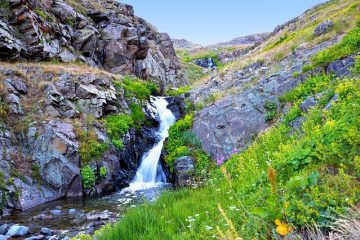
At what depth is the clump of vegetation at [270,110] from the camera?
13.8 m

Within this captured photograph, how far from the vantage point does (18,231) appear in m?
9.70

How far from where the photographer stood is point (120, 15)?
37.1 meters

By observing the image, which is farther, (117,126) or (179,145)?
(117,126)

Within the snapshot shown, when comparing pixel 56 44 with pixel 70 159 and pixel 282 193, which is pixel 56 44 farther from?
pixel 282 193

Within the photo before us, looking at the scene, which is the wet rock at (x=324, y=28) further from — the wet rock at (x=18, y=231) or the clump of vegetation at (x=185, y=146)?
the wet rock at (x=18, y=231)

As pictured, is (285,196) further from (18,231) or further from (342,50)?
(342,50)

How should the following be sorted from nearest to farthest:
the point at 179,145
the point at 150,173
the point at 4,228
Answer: the point at 4,228 → the point at 179,145 → the point at 150,173

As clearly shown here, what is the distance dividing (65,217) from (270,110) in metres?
8.81

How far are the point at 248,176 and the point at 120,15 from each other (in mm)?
34132

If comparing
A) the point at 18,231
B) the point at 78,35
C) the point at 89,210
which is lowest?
the point at 89,210

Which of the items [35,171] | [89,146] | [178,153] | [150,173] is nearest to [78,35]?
[89,146]

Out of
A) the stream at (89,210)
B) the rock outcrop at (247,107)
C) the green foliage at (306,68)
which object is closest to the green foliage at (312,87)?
the rock outcrop at (247,107)

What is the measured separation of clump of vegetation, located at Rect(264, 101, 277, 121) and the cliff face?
16.1 m

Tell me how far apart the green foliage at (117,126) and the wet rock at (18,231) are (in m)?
7.77
